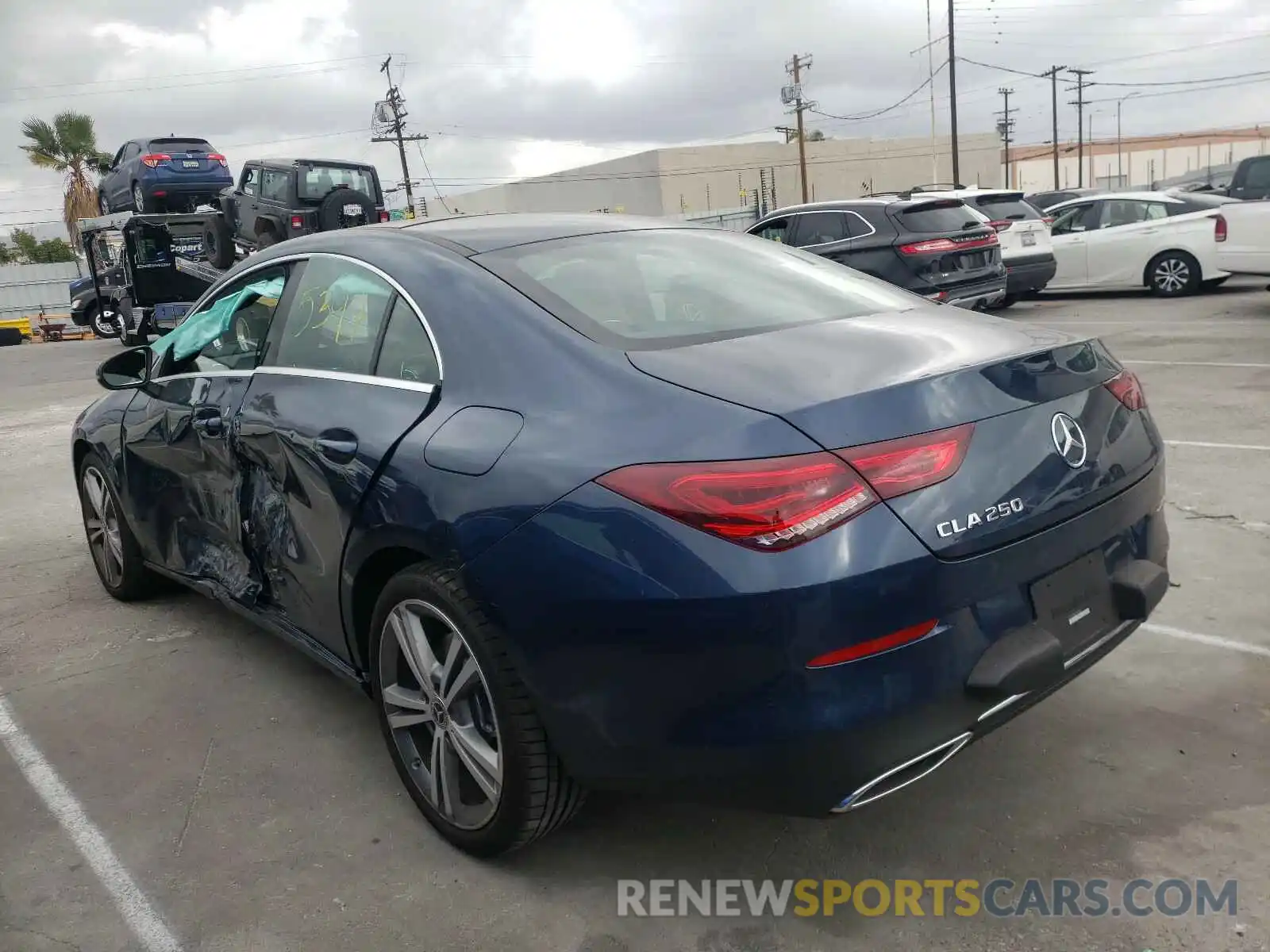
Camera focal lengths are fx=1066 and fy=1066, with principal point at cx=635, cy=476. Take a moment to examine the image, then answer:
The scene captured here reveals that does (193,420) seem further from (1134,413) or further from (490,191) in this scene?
(490,191)

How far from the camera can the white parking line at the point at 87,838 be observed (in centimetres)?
257

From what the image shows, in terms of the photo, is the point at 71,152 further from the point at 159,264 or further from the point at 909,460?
the point at 909,460

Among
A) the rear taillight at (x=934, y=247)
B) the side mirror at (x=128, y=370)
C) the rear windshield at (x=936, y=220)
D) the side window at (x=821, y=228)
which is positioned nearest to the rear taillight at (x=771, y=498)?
the side mirror at (x=128, y=370)

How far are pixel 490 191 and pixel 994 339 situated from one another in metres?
77.6

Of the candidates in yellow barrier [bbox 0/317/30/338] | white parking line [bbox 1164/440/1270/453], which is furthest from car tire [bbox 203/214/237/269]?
white parking line [bbox 1164/440/1270/453]

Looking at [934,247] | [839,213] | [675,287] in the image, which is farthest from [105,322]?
[675,287]

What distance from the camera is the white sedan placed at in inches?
550

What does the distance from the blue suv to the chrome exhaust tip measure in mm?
20224

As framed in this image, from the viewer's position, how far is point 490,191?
76688 millimetres

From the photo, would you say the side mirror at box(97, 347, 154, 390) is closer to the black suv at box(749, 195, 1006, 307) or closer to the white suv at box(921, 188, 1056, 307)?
the black suv at box(749, 195, 1006, 307)

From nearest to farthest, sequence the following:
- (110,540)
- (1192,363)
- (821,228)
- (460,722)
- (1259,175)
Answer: (460,722) < (110,540) < (1192,363) < (1259,175) < (821,228)

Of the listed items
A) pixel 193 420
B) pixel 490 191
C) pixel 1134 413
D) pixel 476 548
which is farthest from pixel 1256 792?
pixel 490 191

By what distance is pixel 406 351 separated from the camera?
9.33 feet

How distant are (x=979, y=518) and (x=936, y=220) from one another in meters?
9.61
